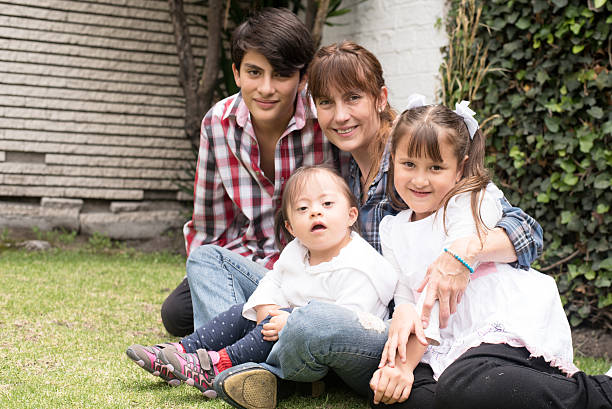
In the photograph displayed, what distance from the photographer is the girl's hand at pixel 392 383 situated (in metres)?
1.61

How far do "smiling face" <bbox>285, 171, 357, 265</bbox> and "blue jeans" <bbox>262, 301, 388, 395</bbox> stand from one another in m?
0.28

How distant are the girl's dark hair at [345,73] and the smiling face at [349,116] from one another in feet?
0.05

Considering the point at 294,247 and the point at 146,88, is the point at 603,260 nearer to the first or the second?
the point at 294,247

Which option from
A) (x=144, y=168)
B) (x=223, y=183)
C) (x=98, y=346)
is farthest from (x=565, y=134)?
(x=144, y=168)

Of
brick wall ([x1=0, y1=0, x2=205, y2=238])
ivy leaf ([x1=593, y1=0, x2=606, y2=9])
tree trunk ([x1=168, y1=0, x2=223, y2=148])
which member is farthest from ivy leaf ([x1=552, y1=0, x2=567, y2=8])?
brick wall ([x1=0, y1=0, x2=205, y2=238])

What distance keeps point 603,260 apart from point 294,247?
1.65 meters

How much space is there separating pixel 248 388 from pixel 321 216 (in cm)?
54

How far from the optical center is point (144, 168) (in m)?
5.38

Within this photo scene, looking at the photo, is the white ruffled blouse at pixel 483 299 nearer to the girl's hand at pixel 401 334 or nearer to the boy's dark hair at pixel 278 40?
the girl's hand at pixel 401 334

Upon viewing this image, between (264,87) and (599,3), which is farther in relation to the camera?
(599,3)

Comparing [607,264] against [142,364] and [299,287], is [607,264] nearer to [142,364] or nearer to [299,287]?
[299,287]

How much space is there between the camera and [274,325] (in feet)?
5.89

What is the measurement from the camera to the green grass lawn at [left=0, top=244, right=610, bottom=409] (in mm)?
1811

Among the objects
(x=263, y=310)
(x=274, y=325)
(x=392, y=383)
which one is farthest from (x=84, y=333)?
(x=392, y=383)
